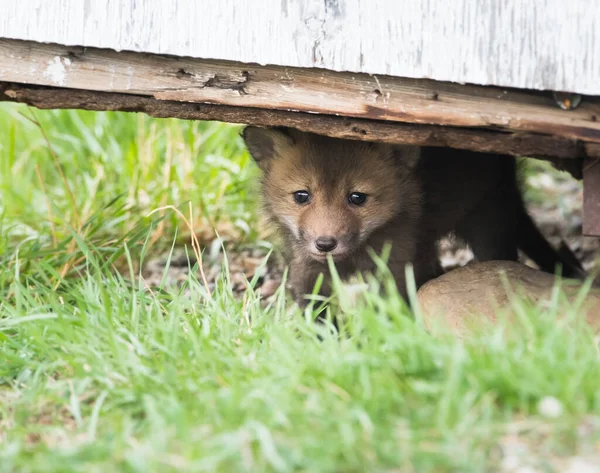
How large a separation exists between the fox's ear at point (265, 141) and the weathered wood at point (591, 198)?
59.0 inches

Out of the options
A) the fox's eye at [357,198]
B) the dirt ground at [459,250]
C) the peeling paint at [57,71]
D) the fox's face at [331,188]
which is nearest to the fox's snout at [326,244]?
the fox's face at [331,188]

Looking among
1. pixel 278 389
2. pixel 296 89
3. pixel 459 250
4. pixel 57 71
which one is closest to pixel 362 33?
pixel 296 89

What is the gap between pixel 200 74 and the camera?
360 centimetres

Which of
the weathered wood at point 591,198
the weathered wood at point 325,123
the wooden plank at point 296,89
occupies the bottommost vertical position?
the weathered wood at point 591,198

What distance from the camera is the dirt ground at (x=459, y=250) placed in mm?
5235

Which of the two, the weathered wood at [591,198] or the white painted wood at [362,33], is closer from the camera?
the white painted wood at [362,33]

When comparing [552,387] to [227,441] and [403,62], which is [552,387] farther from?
[403,62]

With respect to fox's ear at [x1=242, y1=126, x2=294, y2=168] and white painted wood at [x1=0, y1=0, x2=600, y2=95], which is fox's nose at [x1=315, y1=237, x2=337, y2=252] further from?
white painted wood at [x1=0, y1=0, x2=600, y2=95]

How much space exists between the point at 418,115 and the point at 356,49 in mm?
364

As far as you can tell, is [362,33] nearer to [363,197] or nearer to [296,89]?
[296,89]

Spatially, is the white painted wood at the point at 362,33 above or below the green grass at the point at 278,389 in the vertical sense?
above

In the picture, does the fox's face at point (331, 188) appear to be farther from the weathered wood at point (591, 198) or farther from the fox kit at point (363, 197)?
the weathered wood at point (591, 198)

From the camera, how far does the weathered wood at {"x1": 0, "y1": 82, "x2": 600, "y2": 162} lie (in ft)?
11.3

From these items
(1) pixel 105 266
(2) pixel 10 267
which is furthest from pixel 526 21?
(2) pixel 10 267
